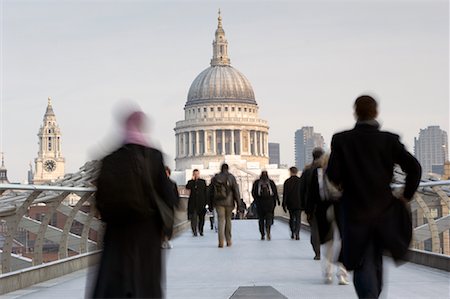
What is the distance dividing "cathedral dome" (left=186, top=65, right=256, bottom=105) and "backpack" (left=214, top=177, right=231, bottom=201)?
14570 cm

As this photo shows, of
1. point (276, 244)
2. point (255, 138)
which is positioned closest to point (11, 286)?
point (276, 244)

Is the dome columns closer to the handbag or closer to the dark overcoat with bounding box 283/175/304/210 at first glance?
the dark overcoat with bounding box 283/175/304/210

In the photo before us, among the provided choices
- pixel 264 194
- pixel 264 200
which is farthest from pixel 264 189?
pixel 264 200

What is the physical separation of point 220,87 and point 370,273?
161770 millimetres

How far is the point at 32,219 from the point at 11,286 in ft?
3.14

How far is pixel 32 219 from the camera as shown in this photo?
11.1 meters

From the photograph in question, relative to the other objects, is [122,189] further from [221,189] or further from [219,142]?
[219,142]

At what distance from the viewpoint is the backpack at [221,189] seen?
18419mm

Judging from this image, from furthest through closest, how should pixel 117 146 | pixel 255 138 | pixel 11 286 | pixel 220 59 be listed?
pixel 220 59 < pixel 255 138 < pixel 11 286 < pixel 117 146

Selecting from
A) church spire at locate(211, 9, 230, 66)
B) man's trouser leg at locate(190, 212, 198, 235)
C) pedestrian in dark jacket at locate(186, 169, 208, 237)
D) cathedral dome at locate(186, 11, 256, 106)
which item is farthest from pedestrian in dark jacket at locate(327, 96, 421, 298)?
church spire at locate(211, 9, 230, 66)

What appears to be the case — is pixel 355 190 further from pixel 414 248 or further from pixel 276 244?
pixel 276 244

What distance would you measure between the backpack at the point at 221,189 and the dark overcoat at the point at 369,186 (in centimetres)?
1097

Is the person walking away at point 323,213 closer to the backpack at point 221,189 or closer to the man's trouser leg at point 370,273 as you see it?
the man's trouser leg at point 370,273

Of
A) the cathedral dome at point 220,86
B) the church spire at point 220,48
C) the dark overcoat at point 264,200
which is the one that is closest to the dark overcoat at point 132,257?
the dark overcoat at point 264,200
